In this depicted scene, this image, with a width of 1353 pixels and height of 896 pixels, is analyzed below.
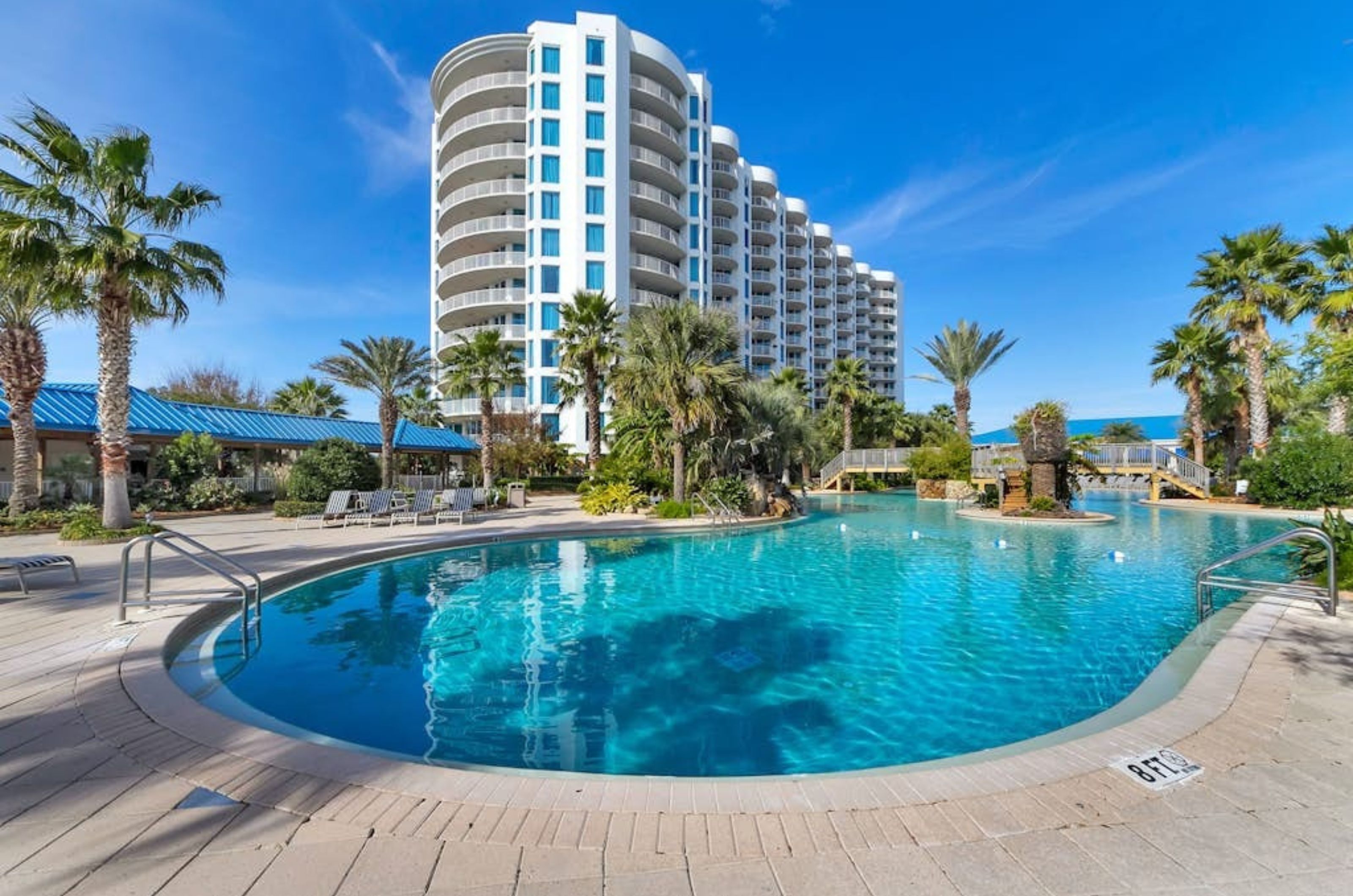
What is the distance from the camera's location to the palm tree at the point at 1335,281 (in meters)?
16.4

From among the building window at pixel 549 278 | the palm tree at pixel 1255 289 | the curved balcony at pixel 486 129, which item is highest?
the curved balcony at pixel 486 129

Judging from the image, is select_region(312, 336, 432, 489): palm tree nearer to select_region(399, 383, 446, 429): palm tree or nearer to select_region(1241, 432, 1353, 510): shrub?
select_region(399, 383, 446, 429): palm tree

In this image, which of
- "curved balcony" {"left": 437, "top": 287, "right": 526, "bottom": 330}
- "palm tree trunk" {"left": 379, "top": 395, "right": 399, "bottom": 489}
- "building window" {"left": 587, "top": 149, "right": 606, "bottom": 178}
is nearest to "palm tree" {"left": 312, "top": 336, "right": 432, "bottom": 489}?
"palm tree trunk" {"left": 379, "top": 395, "right": 399, "bottom": 489}

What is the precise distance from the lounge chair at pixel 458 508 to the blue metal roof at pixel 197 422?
6.48 metres

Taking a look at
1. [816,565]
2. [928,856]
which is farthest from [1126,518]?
[928,856]

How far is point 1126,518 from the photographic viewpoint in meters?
20.9

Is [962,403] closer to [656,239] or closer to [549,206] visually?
[656,239]

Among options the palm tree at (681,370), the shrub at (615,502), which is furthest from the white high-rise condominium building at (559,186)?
the palm tree at (681,370)

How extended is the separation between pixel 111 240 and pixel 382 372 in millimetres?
12062

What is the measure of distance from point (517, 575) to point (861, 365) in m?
35.8

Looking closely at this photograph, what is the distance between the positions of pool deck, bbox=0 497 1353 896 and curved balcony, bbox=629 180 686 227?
42.7 metres

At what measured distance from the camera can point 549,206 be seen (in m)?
39.4

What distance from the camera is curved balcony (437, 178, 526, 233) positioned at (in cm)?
4047

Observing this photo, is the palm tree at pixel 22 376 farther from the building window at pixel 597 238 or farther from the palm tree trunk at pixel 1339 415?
the palm tree trunk at pixel 1339 415
